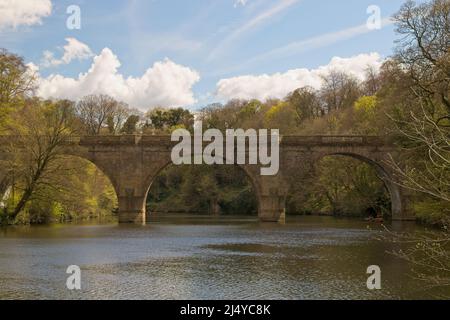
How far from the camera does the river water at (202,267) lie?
51.7ft

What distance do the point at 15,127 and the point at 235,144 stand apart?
16126 mm

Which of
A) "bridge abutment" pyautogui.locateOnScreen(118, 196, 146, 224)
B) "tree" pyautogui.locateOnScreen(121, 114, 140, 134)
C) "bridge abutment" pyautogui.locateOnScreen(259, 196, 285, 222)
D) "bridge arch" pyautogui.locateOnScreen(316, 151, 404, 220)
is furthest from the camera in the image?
"tree" pyautogui.locateOnScreen(121, 114, 140, 134)

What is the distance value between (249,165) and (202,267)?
25910mm

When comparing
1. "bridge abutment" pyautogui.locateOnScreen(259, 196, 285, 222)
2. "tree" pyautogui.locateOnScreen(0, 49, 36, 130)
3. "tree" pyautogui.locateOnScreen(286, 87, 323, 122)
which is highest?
"tree" pyautogui.locateOnScreen(286, 87, 323, 122)

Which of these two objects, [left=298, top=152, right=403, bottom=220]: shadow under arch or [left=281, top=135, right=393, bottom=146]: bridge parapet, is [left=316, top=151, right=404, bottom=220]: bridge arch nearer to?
[left=298, top=152, right=403, bottom=220]: shadow under arch

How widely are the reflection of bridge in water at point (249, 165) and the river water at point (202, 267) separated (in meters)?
12.9

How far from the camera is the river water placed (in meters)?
15.8

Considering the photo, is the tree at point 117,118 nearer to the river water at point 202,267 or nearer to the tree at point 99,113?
the tree at point 99,113

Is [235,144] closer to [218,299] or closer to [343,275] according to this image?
[343,275]

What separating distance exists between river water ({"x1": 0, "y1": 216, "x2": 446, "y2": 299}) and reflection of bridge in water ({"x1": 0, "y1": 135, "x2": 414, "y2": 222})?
42.4 ft

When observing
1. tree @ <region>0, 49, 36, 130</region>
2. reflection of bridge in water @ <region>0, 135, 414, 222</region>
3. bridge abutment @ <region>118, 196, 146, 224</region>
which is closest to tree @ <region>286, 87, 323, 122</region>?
reflection of bridge in water @ <region>0, 135, 414, 222</region>

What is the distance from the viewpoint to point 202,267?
66.8 ft

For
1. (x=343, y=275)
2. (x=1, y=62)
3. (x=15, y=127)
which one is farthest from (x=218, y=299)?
(x=1, y=62)
